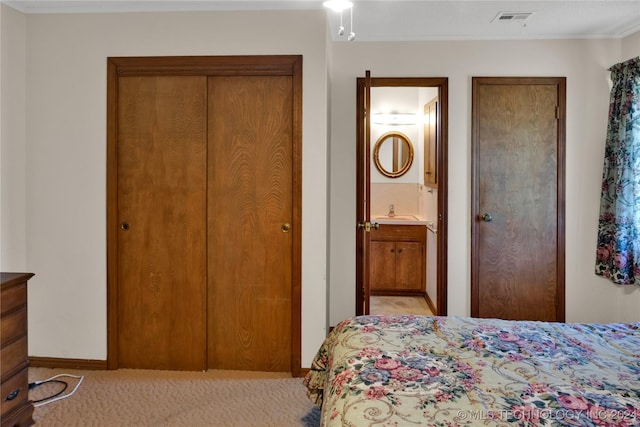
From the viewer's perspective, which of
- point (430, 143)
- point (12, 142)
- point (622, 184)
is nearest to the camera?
point (12, 142)

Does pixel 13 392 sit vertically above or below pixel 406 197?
below

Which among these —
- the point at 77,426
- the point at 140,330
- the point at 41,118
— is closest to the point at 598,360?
the point at 77,426

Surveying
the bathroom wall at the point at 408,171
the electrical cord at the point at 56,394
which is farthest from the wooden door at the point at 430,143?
the electrical cord at the point at 56,394

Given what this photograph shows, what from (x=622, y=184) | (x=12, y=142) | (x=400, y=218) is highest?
(x=12, y=142)

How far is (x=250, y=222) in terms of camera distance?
3215 mm

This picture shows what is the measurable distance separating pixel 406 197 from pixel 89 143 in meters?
3.67

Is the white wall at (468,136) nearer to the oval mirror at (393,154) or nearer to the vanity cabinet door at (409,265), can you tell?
the vanity cabinet door at (409,265)

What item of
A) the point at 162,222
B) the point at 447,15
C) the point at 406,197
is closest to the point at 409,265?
the point at 406,197

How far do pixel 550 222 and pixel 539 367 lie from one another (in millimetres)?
2461

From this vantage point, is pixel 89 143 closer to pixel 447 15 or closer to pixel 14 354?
pixel 14 354

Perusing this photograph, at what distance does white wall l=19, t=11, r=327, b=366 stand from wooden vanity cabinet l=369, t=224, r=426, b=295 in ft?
7.25

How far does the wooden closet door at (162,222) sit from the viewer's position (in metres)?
3.21

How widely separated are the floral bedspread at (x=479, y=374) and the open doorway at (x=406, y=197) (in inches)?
71.3

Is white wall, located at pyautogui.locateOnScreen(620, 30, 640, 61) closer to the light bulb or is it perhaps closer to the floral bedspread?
the light bulb
